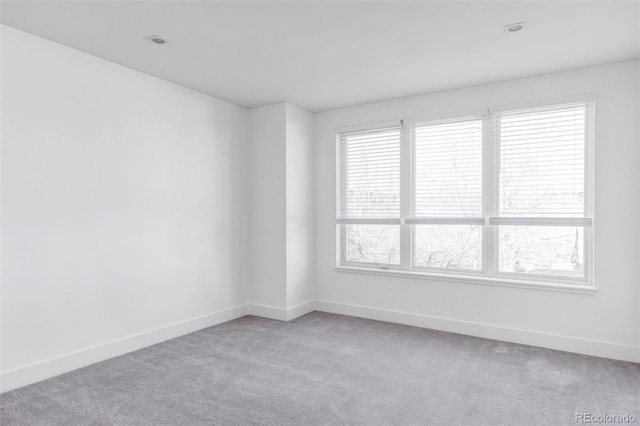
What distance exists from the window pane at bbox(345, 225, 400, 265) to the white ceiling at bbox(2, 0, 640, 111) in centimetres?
172

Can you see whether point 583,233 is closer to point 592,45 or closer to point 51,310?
point 592,45

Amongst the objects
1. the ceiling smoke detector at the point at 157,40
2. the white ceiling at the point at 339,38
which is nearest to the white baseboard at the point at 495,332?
the white ceiling at the point at 339,38

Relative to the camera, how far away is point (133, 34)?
2908 mm

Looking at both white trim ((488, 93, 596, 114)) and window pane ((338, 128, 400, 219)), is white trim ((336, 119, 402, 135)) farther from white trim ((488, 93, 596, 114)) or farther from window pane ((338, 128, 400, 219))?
white trim ((488, 93, 596, 114))

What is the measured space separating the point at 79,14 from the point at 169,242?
211 centimetres

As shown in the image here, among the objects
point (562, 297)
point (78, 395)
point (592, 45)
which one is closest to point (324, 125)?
point (592, 45)

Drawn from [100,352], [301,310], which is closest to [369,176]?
[301,310]

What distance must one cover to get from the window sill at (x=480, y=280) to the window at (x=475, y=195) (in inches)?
1.4

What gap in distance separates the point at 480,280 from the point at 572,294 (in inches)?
31.2

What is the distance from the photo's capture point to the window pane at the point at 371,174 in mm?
4676

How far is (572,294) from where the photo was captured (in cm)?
360

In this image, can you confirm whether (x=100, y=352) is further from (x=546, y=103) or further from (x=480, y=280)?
(x=546, y=103)

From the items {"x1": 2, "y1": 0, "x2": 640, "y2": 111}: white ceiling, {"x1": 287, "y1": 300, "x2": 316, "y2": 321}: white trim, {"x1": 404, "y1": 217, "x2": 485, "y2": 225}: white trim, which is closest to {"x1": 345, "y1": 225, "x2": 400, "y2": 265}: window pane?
{"x1": 404, "y1": 217, "x2": 485, "y2": 225}: white trim

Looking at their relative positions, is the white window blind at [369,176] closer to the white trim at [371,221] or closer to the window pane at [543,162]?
the white trim at [371,221]
